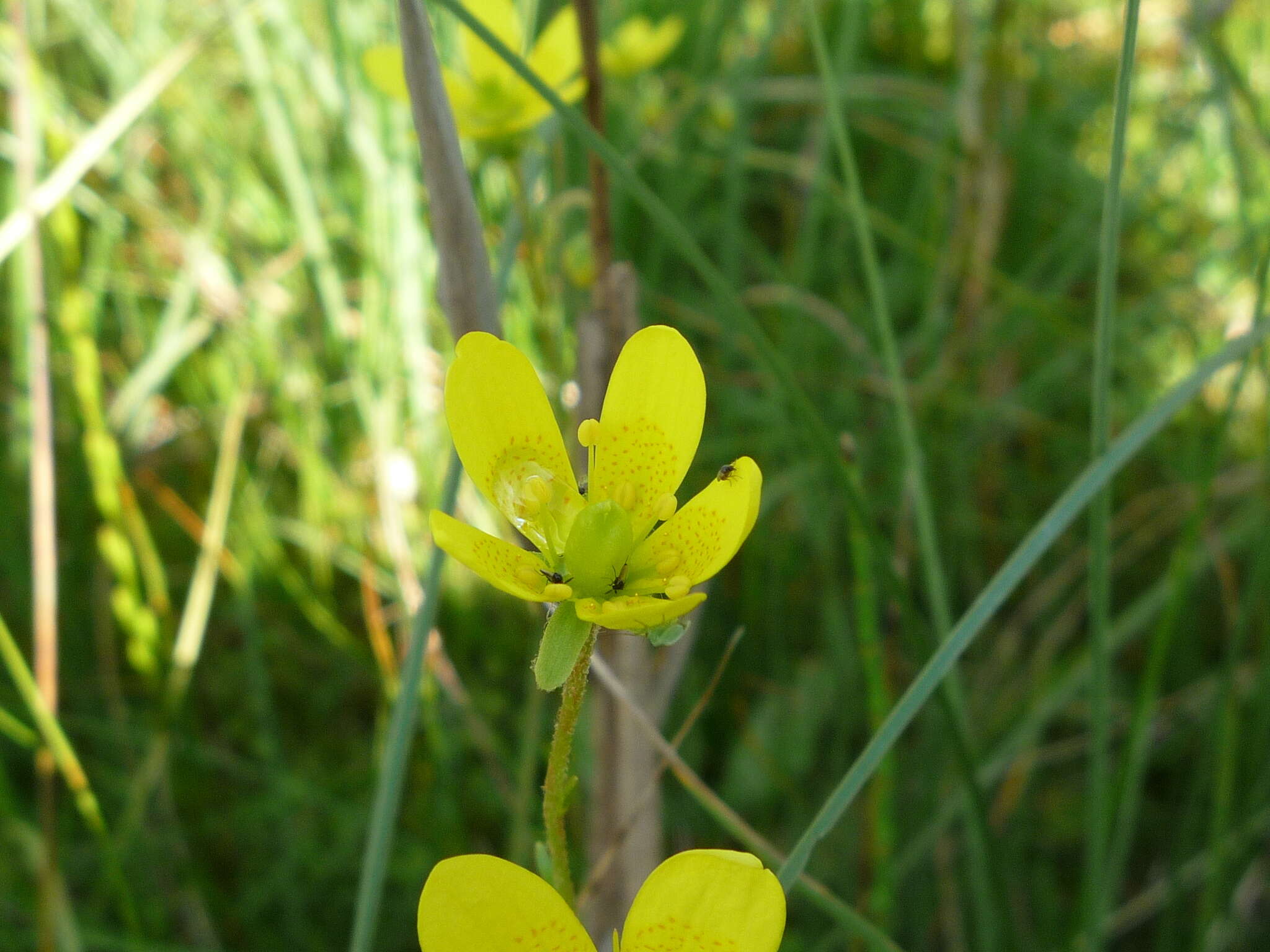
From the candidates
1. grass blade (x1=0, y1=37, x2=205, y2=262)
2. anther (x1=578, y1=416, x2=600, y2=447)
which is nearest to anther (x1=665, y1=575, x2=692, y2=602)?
anther (x1=578, y1=416, x2=600, y2=447)

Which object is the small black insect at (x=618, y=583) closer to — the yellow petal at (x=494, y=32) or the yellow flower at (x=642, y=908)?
the yellow flower at (x=642, y=908)

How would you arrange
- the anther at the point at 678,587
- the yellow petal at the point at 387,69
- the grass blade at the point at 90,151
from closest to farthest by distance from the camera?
the anther at the point at 678,587
the grass blade at the point at 90,151
the yellow petal at the point at 387,69

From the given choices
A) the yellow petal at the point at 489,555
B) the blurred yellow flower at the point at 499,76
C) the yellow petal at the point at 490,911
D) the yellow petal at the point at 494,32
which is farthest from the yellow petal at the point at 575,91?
the yellow petal at the point at 490,911

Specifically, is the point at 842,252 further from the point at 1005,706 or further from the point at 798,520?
the point at 1005,706

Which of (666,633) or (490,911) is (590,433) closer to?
(666,633)

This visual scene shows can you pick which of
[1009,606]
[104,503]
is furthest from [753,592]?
[104,503]

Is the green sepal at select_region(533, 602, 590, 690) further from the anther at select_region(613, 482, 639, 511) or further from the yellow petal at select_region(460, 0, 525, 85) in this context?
the yellow petal at select_region(460, 0, 525, 85)
